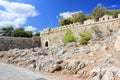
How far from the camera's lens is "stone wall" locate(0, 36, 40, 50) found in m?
47.6

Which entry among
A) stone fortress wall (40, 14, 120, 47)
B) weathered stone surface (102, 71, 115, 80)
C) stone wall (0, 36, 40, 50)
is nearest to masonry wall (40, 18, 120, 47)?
stone fortress wall (40, 14, 120, 47)

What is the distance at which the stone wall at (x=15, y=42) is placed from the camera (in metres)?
47.6

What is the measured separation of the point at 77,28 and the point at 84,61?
25.7 m

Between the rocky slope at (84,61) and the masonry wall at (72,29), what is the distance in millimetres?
13612

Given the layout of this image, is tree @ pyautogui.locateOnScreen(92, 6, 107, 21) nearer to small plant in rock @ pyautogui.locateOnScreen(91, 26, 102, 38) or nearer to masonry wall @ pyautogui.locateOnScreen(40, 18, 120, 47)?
masonry wall @ pyautogui.locateOnScreen(40, 18, 120, 47)

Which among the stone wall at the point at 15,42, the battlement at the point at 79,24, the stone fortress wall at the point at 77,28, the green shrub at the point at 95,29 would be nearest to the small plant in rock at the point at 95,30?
the green shrub at the point at 95,29

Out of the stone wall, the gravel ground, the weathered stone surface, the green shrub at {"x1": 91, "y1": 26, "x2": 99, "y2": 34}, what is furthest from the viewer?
the stone wall

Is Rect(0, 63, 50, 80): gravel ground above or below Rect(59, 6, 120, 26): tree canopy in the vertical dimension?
below

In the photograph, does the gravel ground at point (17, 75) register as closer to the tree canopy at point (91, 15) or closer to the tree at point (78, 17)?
the tree canopy at point (91, 15)

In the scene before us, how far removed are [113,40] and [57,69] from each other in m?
5.61

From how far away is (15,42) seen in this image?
49625 mm

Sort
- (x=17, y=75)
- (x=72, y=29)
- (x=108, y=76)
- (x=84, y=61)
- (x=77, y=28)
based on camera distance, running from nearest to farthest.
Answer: (x=108, y=76), (x=17, y=75), (x=84, y=61), (x=77, y=28), (x=72, y=29)

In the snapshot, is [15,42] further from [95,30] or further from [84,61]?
[84,61]

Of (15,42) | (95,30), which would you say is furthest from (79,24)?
(15,42)
